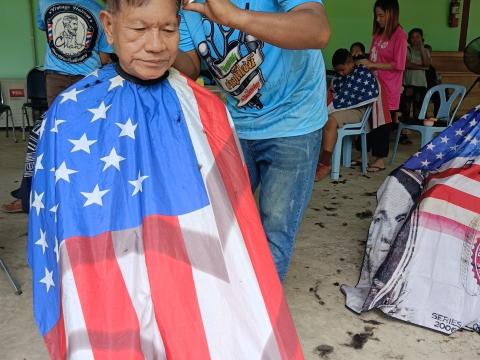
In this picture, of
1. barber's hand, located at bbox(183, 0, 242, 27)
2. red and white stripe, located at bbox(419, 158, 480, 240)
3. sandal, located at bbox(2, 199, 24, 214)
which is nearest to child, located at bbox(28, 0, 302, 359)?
barber's hand, located at bbox(183, 0, 242, 27)

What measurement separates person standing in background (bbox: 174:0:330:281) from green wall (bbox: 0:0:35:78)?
5924 millimetres

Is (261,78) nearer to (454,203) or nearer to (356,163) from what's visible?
(454,203)

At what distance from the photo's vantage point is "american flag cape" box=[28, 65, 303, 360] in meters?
1.08

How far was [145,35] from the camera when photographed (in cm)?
120

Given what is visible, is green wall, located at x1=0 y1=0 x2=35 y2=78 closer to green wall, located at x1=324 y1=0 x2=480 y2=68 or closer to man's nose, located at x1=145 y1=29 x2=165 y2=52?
green wall, located at x1=324 y1=0 x2=480 y2=68

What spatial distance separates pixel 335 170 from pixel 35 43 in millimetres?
4610

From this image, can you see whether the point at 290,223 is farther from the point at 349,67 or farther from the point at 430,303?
the point at 349,67

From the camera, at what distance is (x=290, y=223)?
1.66 meters

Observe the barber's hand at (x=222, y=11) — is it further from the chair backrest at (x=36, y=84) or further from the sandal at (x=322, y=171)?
the chair backrest at (x=36, y=84)

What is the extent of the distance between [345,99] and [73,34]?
2589 millimetres

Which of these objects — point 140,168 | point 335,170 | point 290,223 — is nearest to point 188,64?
point 140,168

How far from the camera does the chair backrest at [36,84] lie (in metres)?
5.45

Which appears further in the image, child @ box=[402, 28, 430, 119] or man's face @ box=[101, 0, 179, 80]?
child @ box=[402, 28, 430, 119]

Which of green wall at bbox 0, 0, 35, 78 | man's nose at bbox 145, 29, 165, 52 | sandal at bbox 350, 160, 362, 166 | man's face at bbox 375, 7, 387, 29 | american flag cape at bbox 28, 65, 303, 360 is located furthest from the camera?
green wall at bbox 0, 0, 35, 78
